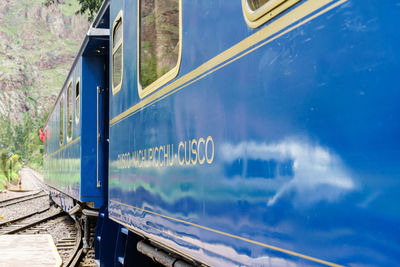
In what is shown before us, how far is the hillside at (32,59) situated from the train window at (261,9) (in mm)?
154551

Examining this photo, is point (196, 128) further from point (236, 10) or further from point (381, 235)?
point (381, 235)

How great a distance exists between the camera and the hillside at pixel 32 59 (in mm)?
157625

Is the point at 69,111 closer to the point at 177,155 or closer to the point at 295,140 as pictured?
the point at 177,155

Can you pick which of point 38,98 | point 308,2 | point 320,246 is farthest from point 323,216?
point 38,98

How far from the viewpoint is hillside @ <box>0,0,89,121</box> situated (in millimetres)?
157625

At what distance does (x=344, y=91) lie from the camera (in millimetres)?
1591

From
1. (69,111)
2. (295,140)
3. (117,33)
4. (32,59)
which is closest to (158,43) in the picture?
(117,33)

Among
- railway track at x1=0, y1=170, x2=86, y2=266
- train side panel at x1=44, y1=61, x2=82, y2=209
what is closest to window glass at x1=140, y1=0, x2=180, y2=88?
train side panel at x1=44, y1=61, x2=82, y2=209

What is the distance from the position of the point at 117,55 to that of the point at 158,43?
5.86 feet

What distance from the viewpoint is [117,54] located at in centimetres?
558

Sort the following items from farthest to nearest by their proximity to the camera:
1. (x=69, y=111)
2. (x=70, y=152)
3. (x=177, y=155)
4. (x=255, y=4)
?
1. (x=69, y=111)
2. (x=70, y=152)
3. (x=177, y=155)
4. (x=255, y=4)

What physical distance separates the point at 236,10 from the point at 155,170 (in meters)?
1.72

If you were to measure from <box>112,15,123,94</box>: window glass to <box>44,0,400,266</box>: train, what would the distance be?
78 centimetres

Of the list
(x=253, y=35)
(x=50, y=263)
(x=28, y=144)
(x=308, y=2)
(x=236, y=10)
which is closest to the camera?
(x=308, y=2)
